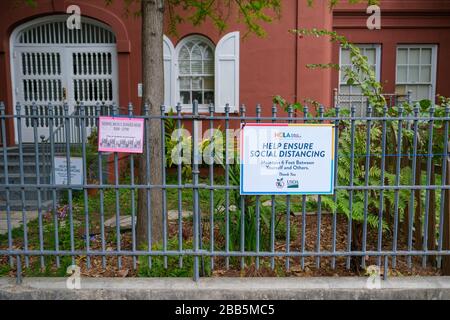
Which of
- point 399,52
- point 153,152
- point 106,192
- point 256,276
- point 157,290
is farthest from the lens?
point 399,52

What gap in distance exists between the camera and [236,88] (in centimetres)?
962

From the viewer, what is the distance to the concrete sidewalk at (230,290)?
364cm

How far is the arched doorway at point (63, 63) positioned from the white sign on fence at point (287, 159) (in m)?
6.84

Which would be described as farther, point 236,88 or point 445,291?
point 236,88

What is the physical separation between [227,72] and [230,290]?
22.0ft

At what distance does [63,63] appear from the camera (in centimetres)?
976

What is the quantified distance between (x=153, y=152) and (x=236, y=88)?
565 cm

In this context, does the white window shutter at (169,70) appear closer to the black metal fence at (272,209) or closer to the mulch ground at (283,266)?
the black metal fence at (272,209)

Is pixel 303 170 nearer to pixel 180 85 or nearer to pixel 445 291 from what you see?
pixel 445 291

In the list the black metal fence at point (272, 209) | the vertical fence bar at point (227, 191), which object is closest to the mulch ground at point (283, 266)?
the black metal fence at point (272, 209)

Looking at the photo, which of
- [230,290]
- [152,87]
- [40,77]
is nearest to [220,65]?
[40,77]

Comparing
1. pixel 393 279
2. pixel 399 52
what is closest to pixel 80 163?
pixel 393 279

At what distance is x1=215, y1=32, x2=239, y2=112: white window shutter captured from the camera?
9469 mm

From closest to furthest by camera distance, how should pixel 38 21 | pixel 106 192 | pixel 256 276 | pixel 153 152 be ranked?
1. pixel 256 276
2. pixel 153 152
3. pixel 106 192
4. pixel 38 21
